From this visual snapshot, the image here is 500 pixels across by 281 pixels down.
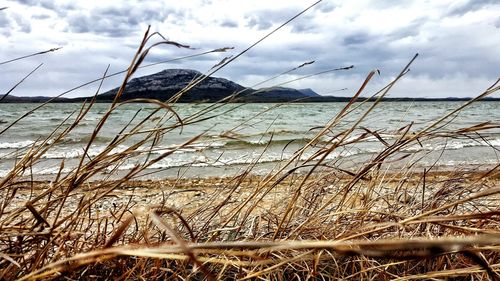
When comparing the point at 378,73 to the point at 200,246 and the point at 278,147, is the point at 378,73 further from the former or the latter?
the point at 278,147

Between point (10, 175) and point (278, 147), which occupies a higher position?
point (10, 175)

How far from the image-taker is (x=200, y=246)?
457 mm

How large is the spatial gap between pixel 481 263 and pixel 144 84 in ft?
297

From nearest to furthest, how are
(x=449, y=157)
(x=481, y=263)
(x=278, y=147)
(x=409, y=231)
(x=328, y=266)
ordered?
(x=481, y=263) < (x=328, y=266) < (x=409, y=231) < (x=449, y=157) < (x=278, y=147)

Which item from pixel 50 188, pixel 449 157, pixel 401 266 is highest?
pixel 50 188

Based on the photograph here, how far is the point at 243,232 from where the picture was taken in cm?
181

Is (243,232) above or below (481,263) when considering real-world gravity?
below

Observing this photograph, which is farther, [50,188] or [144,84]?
[144,84]

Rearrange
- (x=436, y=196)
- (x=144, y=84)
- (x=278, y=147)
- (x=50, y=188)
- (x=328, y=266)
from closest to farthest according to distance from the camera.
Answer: (x=50, y=188), (x=328, y=266), (x=436, y=196), (x=278, y=147), (x=144, y=84)

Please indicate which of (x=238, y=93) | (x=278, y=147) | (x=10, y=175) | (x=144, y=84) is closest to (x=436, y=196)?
(x=238, y=93)

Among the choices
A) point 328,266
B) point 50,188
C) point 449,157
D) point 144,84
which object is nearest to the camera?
point 50,188

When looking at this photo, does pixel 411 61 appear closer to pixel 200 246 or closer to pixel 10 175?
pixel 200 246

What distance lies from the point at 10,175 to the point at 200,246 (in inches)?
37.6

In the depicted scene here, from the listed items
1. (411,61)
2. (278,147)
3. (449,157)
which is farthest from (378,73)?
(278,147)
